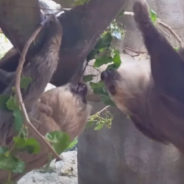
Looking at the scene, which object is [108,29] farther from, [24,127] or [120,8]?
[24,127]

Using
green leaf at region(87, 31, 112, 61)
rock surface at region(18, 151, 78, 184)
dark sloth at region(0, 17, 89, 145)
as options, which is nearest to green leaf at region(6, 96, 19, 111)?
dark sloth at region(0, 17, 89, 145)

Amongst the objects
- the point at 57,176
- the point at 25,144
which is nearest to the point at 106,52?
the point at 25,144

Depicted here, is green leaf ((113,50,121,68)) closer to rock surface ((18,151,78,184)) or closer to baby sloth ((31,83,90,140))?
baby sloth ((31,83,90,140))

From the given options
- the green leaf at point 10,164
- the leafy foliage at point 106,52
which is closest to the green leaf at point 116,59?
the leafy foliage at point 106,52

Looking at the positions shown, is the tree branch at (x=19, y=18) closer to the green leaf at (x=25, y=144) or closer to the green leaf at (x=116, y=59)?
the green leaf at (x=116, y=59)

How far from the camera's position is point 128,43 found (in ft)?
8.46

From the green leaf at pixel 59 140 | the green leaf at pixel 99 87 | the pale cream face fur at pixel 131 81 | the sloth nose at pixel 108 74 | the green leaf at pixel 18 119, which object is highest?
the green leaf at pixel 18 119

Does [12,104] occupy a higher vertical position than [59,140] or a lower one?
higher

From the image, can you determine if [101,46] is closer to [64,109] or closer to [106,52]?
[106,52]

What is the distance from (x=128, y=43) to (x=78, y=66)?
3.22ft

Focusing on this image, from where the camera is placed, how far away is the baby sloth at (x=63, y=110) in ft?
5.63

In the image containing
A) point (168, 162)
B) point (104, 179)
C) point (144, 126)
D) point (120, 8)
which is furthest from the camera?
point (104, 179)

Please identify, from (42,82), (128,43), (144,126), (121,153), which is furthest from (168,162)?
(42,82)

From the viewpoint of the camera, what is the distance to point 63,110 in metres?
1.83
